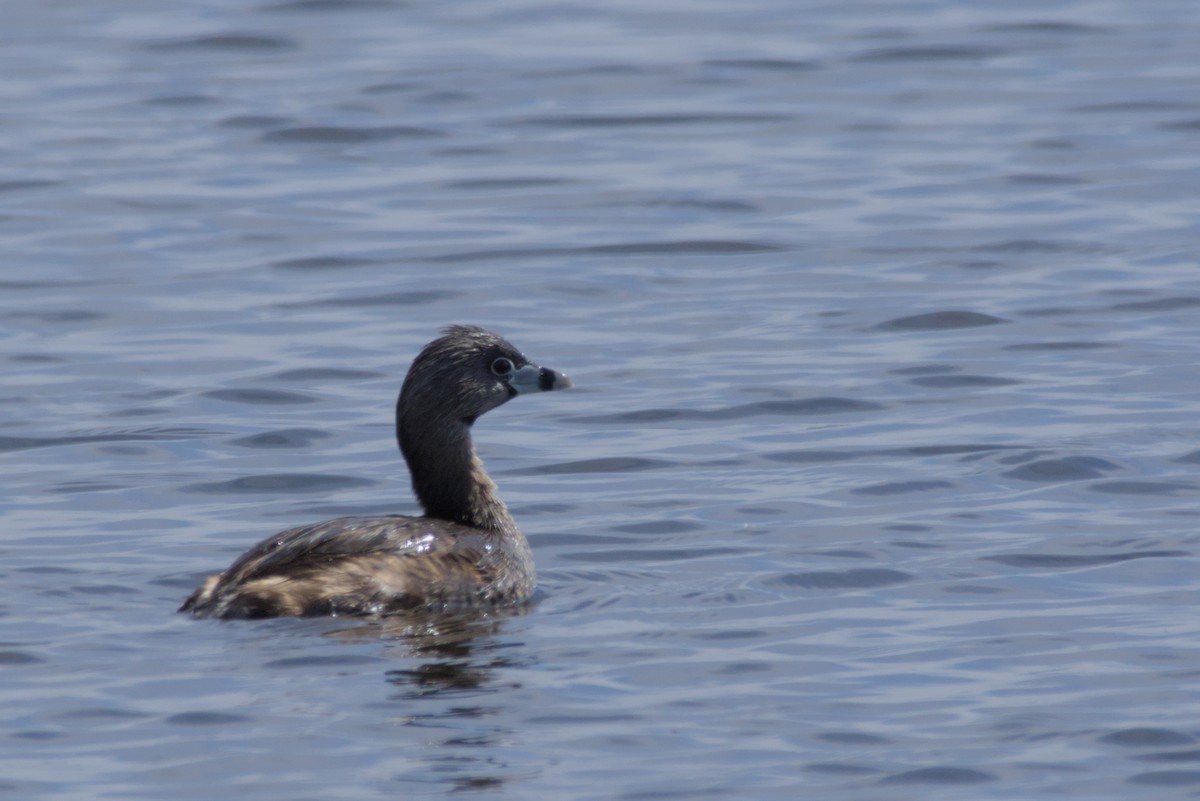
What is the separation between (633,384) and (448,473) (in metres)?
3.34

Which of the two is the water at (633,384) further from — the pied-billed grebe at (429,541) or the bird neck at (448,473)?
the bird neck at (448,473)

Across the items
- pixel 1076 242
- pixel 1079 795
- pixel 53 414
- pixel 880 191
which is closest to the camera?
pixel 1079 795

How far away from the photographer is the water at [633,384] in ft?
29.2

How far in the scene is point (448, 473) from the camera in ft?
38.2

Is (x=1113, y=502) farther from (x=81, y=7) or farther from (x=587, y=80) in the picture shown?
(x=81, y=7)

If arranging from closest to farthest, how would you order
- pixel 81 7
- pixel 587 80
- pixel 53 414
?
pixel 53 414
pixel 587 80
pixel 81 7

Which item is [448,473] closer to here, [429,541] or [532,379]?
[532,379]

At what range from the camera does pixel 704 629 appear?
10.1m

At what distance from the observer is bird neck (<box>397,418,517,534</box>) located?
11.6 metres

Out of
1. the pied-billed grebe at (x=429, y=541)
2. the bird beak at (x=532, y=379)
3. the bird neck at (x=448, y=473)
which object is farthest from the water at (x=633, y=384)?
the bird beak at (x=532, y=379)

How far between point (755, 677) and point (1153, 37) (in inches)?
700

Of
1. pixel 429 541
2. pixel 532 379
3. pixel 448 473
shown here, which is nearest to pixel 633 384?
pixel 532 379

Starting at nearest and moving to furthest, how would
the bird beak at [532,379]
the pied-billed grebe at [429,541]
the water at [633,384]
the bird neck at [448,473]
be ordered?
1. the water at [633,384]
2. the pied-billed grebe at [429,541]
3. the bird neck at [448,473]
4. the bird beak at [532,379]

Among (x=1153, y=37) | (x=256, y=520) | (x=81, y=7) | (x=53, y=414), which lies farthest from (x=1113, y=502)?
(x=81, y=7)
